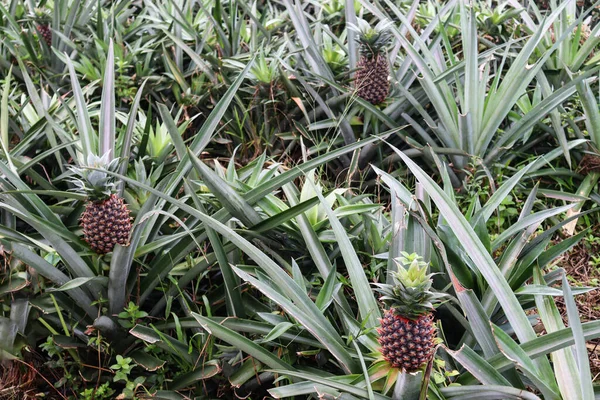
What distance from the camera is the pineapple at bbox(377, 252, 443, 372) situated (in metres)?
1.21

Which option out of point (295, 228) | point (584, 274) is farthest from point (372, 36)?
point (584, 274)

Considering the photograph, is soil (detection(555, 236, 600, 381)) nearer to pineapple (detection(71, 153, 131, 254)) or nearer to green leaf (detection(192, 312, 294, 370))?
green leaf (detection(192, 312, 294, 370))

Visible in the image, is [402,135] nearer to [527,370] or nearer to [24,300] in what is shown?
[527,370]

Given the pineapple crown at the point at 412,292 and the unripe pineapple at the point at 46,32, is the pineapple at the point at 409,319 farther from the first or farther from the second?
the unripe pineapple at the point at 46,32

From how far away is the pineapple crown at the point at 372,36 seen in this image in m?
2.32

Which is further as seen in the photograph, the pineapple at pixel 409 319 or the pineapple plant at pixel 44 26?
the pineapple plant at pixel 44 26

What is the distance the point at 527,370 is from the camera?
1.26 m

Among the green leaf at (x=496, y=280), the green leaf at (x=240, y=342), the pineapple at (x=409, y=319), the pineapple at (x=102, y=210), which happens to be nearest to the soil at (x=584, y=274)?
the green leaf at (x=496, y=280)

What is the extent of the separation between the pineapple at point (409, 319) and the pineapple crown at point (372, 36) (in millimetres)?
Answer: 1285

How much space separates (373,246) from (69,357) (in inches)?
39.5

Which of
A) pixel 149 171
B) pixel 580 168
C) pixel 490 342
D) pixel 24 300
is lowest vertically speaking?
pixel 580 168

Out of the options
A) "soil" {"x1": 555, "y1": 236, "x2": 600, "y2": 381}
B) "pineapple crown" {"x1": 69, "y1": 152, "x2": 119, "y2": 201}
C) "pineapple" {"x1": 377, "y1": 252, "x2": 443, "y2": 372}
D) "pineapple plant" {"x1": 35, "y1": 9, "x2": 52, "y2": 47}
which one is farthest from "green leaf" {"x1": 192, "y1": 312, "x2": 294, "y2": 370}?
"pineapple plant" {"x1": 35, "y1": 9, "x2": 52, "y2": 47}

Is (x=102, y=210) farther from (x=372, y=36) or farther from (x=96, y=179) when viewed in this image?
(x=372, y=36)

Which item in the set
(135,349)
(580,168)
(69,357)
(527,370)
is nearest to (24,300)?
(69,357)
